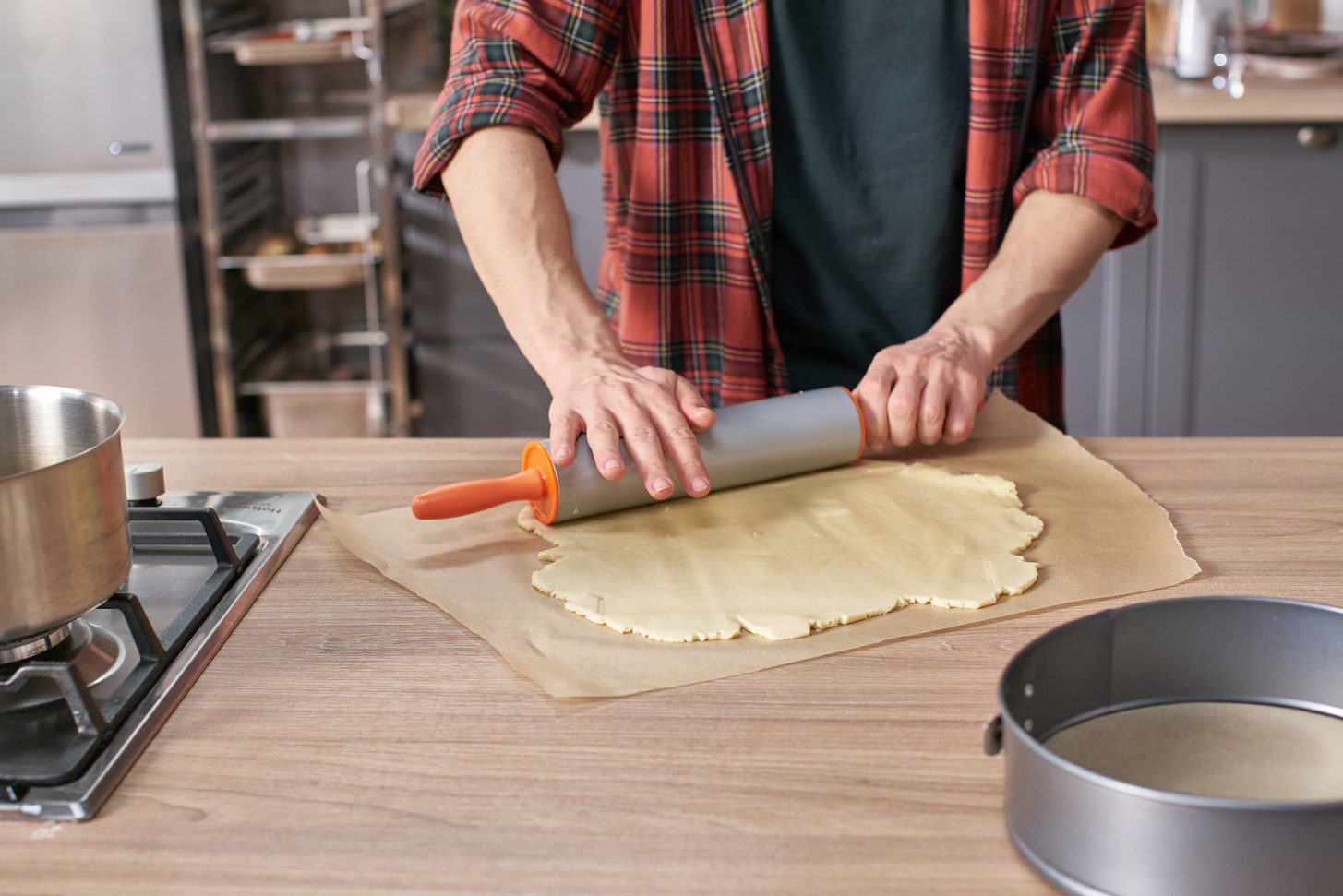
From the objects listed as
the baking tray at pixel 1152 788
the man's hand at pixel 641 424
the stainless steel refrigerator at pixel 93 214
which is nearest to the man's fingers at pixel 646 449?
the man's hand at pixel 641 424

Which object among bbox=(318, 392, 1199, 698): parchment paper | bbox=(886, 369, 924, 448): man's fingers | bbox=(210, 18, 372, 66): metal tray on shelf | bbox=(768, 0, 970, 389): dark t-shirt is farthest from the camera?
bbox=(210, 18, 372, 66): metal tray on shelf

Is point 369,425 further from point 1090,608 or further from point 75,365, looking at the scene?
point 1090,608

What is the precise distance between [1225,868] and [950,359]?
0.59 meters

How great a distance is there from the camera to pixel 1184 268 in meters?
2.19

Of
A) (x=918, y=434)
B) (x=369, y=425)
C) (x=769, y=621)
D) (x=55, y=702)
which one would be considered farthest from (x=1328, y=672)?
(x=369, y=425)

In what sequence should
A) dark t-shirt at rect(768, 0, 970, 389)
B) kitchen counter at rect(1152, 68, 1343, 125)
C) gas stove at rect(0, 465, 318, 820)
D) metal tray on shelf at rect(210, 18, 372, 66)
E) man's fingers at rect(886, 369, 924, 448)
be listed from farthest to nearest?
metal tray on shelf at rect(210, 18, 372, 66)
kitchen counter at rect(1152, 68, 1343, 125)
dark t-shirt at rect(768, 0, 970, 389)
man's fingers at rect(886, 369, 924, 448)
gas stove at rect(0, 465, 318, 820)

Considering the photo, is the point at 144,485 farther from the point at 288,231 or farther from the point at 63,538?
the point at 288,231

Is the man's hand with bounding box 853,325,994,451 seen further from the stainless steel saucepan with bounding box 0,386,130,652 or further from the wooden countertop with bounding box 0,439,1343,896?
the stainless steel saucepan with bounding box 0,386,130,652

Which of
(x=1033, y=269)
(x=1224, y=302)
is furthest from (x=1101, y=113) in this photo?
(x=1224, y=302)

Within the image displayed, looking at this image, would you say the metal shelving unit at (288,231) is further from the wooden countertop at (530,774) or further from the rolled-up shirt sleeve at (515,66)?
the wooden countertop at (530,774)

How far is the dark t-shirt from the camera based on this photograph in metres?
1.13

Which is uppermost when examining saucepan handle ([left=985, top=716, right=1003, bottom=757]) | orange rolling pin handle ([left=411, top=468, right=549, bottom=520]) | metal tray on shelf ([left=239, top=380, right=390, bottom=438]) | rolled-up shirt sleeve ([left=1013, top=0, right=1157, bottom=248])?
rolled-up shirt sleeve ([left=1013, top=0, right=1157, bottom=248])

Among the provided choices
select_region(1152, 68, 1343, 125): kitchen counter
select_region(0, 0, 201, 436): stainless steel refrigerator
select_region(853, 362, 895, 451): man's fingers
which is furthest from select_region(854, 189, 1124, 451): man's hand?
select_region(0, 0, 201, 436): stainless steel refrigerator

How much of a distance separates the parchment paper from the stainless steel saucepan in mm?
189
